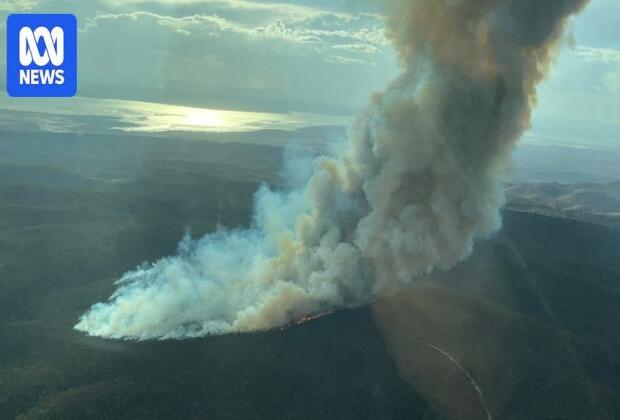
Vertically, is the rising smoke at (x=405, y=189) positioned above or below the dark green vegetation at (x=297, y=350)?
above

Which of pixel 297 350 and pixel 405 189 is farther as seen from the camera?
pixel 405 189

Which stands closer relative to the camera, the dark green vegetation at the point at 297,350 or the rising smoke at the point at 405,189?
the dark green vegetation at the point at 297,350

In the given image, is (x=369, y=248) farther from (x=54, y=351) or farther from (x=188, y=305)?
(x=54, y=351)

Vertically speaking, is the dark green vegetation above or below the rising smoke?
below

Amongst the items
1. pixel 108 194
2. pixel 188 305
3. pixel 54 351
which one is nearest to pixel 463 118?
pixel 188 305
